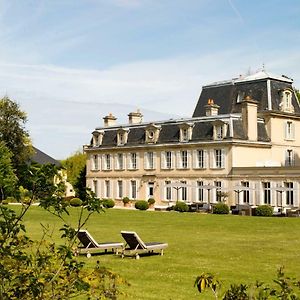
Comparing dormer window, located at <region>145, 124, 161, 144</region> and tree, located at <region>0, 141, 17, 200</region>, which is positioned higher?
dormer window, located at <region>145, 124, 161, 144</region>

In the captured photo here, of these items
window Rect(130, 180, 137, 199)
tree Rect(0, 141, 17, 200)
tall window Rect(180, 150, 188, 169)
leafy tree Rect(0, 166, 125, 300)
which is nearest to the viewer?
tree Rect(0, 141, 17, 200)

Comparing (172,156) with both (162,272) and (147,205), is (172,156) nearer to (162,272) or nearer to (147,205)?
(147,205)

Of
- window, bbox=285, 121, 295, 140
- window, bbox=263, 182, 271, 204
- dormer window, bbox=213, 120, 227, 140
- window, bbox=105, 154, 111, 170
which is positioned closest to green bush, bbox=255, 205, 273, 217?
window, bbox=263, 182, 271, 204

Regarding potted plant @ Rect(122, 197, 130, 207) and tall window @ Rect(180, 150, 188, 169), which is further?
potted plant @ Rect(122, 197, 130, 207)

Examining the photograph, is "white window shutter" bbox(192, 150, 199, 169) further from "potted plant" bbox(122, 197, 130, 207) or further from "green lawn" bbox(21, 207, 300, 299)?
"green lawn" bbox(21, 207, 300, 299)

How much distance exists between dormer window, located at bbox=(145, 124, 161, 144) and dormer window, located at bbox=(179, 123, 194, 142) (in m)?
3.05

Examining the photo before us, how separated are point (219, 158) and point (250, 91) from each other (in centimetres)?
855

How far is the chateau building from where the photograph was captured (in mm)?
44875

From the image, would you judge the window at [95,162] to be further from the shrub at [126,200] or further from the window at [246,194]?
the window at [246,194]

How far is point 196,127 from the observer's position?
49.6m

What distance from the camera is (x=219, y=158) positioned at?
155ft

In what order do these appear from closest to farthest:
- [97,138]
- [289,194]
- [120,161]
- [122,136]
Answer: [289,194] < [120,161] < [122,136] < [97,138]

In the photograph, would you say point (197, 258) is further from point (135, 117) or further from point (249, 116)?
point (135, 117)

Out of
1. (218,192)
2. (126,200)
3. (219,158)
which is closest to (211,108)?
(219,158)
